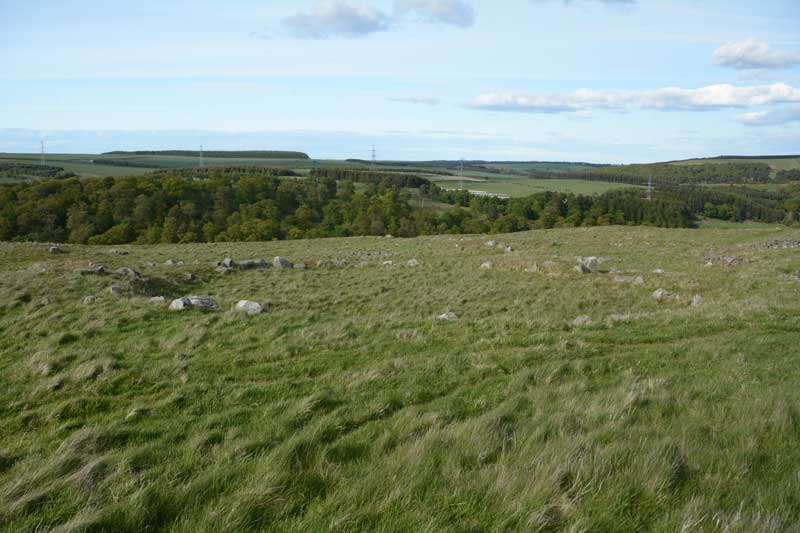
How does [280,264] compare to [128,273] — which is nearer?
[128,273]

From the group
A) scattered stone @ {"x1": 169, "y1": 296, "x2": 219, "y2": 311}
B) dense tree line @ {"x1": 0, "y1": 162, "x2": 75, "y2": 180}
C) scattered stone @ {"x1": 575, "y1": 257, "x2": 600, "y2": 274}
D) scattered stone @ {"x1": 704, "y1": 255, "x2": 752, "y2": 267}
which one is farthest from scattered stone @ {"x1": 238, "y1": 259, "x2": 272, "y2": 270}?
dense tree line @ {"x1": 0, "y1": 162, "x2": 75, "y2": 180}

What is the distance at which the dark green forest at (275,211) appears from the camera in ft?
257

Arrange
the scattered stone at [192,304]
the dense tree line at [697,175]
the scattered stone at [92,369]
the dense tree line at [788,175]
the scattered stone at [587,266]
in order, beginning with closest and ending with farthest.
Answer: the scattered stone at [92,369], the scattered stone at [192,304], the scattered stone at [587,266], the dense tree line at [788,175], the dense tree line at [697,175]

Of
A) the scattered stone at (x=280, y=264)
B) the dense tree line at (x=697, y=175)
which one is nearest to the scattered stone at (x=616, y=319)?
the scattered stone at (x=280, y=264)

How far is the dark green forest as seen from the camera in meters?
78.3

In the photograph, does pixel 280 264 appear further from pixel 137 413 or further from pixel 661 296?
pixel 137 413

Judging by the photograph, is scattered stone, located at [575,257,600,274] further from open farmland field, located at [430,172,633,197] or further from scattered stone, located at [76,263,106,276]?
open farmland field, located at [430,172,633,197]

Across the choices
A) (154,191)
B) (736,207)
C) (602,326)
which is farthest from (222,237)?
(736,207)

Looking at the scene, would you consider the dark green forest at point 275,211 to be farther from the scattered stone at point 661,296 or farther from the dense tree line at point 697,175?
the scattered stone at point 661,296

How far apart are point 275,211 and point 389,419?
296ft

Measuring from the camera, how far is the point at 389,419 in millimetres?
5738

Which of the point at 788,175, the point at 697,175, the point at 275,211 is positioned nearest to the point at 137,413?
the point at 275,211

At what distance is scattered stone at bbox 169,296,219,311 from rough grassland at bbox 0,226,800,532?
1.93 ft

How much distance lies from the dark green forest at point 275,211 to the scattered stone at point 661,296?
69307mm
